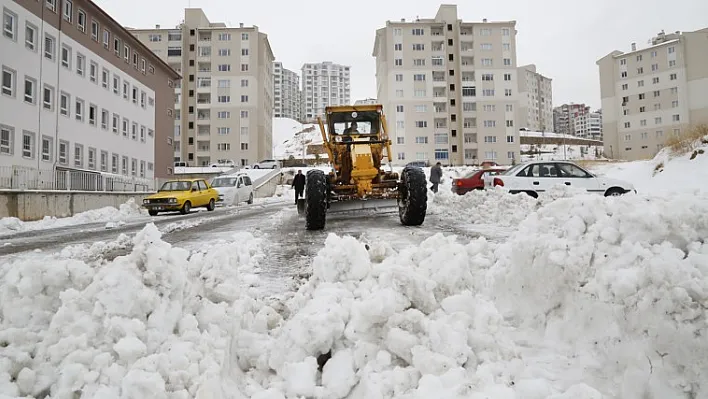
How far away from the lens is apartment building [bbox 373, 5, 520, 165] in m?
67.2

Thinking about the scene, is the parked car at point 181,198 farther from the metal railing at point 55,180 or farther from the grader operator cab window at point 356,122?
the grader operator cab window at point 356,122

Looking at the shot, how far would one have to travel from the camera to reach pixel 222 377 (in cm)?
221

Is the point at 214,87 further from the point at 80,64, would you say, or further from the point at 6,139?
the point at 6,139

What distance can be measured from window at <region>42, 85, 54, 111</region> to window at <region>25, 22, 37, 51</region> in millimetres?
2251

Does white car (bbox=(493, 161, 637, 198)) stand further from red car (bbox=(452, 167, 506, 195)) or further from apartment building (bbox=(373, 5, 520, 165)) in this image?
apartment building (bbox=(373, 5, 520, 165))

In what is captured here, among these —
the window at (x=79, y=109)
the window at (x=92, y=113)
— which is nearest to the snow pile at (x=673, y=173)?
the window at (x=79, y=109)

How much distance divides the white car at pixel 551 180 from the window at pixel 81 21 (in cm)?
2984

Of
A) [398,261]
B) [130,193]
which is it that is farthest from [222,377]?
[130,193]

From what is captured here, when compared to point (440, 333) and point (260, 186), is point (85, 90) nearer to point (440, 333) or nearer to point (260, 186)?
point (260, 186)

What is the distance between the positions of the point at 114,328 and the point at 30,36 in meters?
29.4

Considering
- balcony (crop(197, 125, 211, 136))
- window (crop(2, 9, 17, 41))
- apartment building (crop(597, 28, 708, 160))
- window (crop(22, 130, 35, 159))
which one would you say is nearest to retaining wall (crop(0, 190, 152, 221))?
window (crop(22, 130, 35, 159))

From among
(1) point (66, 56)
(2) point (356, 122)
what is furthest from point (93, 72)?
(2) point (356, 122)

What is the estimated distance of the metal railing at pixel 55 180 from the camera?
17.0 meters

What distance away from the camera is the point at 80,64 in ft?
93.3
